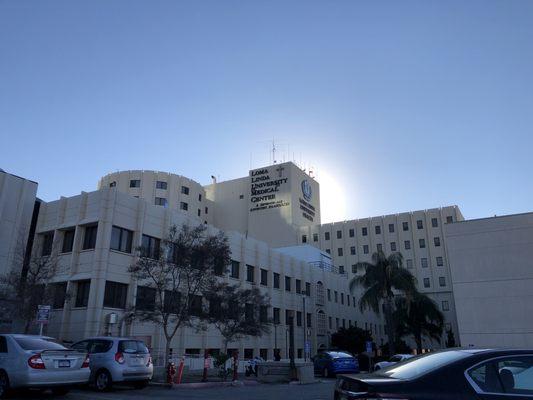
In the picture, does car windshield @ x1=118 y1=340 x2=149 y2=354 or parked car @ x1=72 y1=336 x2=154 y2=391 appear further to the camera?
car windshield @ x1=118 y1=340 x2=149 y2=354

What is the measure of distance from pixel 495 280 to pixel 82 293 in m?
27.5

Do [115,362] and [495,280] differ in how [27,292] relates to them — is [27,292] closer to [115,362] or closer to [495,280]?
[115,362]

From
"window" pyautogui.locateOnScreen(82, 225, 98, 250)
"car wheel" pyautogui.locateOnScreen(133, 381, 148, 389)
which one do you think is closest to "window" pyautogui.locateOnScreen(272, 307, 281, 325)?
"window" pyautogui.locateOnScreen(82, 225, 98, 250)

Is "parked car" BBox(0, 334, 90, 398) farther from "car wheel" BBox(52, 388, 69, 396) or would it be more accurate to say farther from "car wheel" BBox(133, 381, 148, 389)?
"car wheel" BBox(133, 381, 148, 389)

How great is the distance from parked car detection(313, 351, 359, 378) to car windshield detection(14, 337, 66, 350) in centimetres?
1927

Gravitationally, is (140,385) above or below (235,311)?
below

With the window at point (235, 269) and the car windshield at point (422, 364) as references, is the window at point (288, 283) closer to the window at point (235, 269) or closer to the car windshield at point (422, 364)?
the window at point (235, 269)

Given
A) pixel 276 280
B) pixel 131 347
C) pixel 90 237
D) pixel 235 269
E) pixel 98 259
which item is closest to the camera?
pixel 131 347

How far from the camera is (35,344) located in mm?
11375

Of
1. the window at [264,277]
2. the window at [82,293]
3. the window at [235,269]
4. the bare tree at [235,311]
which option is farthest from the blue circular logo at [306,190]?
the window at [82,293]

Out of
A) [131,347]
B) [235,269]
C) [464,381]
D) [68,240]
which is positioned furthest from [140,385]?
[235,269]

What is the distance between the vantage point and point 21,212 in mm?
28875

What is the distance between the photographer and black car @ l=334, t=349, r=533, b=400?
175 inches

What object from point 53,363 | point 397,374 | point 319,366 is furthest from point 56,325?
point 397,374
